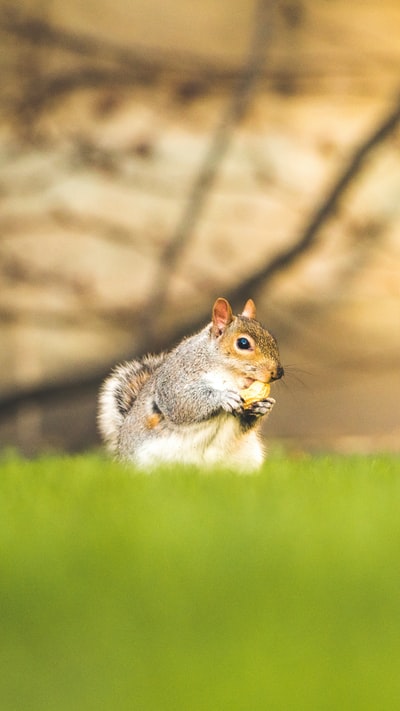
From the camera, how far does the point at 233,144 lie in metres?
5.70

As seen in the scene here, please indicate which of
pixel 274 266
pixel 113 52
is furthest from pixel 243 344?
pixel 113 52

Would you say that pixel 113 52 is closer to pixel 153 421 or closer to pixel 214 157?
pixel 214 157

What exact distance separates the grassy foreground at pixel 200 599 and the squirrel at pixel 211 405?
0.63m

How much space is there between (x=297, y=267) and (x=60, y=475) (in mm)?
2652

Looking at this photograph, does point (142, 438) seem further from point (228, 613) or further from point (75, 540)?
point (228, 613)

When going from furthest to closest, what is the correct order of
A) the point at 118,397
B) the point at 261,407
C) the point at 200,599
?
1. the point at 118,397
2. the point at 261,407
3. the point at 200,599

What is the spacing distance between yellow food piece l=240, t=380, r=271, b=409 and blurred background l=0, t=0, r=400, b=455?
209cm

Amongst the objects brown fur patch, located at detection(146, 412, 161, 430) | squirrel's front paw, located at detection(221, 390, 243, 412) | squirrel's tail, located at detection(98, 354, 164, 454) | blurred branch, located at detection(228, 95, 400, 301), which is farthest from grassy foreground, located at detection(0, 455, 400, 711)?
blurred branch, located at detection(228, 95, 400, 301)

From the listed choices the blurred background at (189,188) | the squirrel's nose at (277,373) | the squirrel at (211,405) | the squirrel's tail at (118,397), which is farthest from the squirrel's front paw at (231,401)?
the blurred background at (189,188)

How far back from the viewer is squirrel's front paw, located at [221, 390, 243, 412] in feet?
11.0

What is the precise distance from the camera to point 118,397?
12.8ft

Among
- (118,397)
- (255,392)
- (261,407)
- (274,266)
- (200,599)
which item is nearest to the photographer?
(200,599)

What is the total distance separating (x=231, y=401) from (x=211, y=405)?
2.6 inches

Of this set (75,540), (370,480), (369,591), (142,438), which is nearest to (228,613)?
(369,591)
